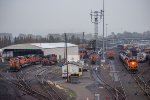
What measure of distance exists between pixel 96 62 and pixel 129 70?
18.0 metres

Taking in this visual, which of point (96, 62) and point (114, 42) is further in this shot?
point (114, 42)

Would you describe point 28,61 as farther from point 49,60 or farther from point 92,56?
point 92,56

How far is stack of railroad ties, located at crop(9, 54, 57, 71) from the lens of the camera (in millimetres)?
52188

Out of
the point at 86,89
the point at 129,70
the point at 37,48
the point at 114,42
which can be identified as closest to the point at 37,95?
the point at 86,89

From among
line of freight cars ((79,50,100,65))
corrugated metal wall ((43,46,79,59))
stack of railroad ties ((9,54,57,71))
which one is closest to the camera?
stack of railroad ties ((9,54,57,71))

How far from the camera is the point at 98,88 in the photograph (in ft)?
109

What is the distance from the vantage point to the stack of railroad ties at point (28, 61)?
52.2 metres

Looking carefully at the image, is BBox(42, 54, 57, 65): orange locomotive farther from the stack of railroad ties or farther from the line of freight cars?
the line of freight cars

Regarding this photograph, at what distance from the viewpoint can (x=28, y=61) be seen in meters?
60.0

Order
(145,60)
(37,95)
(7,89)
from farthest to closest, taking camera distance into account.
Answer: (145,60) < (7,89) < (37,95)

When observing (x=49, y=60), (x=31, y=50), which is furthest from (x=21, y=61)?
(x=31, y=50)

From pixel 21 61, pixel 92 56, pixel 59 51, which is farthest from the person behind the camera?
pixel 59 51

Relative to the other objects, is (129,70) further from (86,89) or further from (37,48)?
(37,48)

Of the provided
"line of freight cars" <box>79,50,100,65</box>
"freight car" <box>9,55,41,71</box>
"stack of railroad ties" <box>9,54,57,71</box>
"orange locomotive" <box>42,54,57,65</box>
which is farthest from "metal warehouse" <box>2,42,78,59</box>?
"orange locomotive" <box>42,54,57,65</box>
